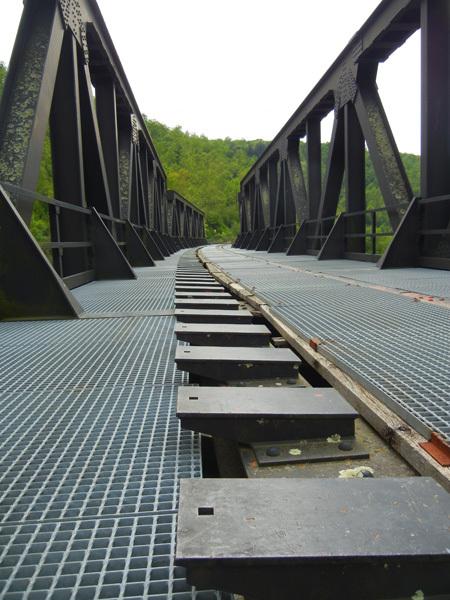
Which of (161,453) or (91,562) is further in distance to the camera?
(161,453)

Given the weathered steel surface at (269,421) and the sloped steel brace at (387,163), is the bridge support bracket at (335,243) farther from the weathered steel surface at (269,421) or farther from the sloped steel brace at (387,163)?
the weathered steel surface at (269,421)

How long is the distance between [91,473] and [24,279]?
6.95 feet

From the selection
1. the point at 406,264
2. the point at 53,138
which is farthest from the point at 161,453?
the point at 406,264

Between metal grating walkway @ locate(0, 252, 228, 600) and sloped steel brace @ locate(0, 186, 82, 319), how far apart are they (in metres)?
0.83

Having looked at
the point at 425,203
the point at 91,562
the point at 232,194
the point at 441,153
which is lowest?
the point at 91,562

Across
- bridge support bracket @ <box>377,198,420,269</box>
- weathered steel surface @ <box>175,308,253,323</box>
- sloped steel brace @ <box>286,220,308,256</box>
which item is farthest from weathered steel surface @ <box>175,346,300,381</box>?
sloped steel brace @ <box>286,220,308,256</box>

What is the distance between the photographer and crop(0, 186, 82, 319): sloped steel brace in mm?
2877

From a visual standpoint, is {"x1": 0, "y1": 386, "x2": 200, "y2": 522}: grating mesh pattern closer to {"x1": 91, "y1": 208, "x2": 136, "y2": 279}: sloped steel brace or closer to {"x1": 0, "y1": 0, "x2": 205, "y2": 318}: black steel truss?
{"x1": 0, "y1": 0, "x2": 205, "y2": 318}: black steel truss

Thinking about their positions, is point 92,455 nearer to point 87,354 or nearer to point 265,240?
point 87,354

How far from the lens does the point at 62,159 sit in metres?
5.28

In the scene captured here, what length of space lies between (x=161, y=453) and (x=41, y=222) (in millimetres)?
34782

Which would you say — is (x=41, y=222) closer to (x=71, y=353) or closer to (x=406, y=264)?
(x=406, y=264)

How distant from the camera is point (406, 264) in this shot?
6.24 m

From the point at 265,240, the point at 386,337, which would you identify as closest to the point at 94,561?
the point at 386,337
